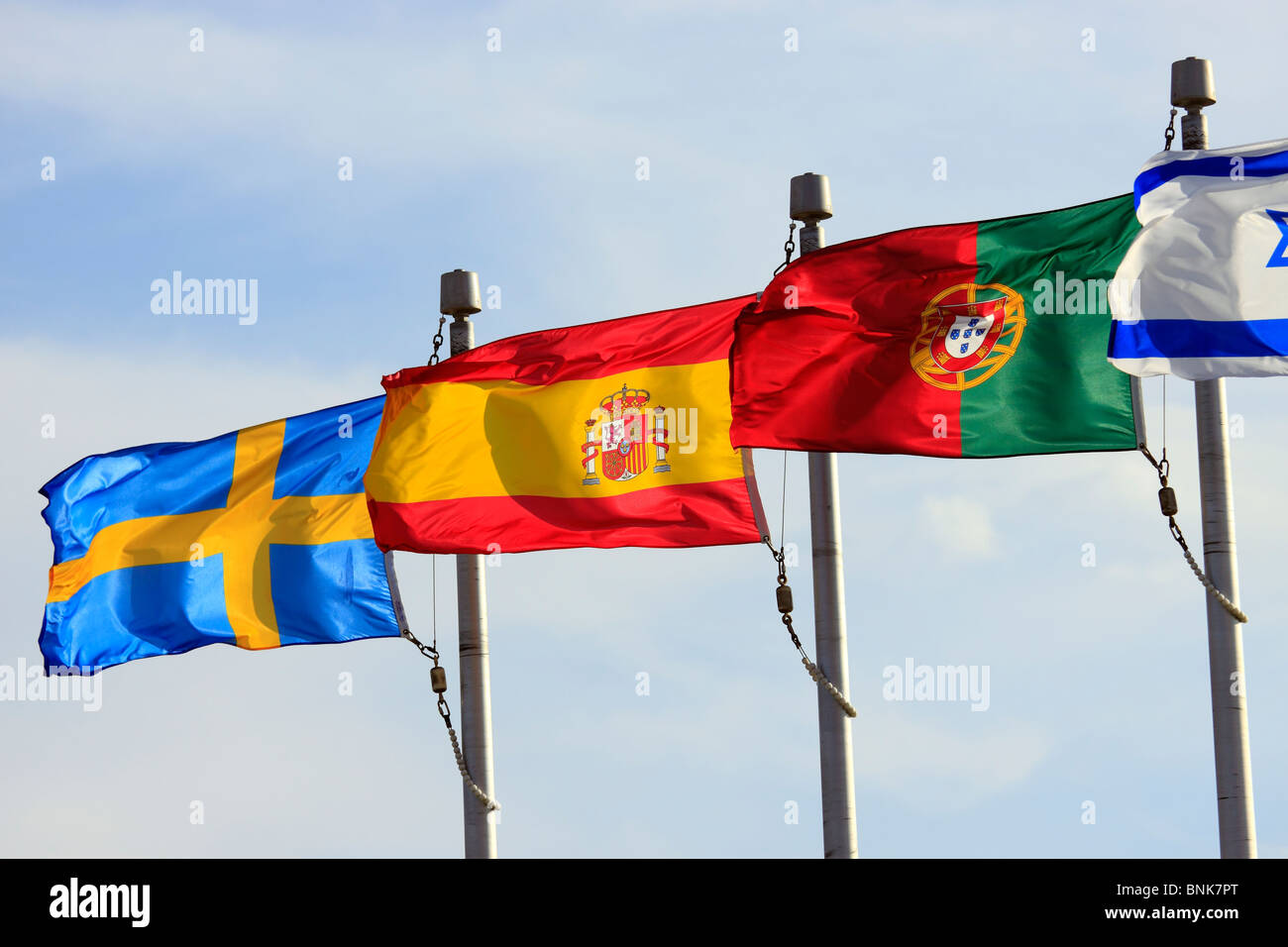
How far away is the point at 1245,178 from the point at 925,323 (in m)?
3.13

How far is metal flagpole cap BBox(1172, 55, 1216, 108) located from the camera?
18688mm

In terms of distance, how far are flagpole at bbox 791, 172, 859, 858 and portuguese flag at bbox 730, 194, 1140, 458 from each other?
433mm

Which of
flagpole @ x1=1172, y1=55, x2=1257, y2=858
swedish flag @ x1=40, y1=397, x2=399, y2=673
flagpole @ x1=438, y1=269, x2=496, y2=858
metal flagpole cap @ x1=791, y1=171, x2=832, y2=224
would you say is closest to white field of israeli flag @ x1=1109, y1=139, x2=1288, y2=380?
flagpole @ x1=1172, y1=55, x2=1257, y2=858

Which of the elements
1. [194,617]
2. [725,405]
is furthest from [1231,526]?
[194,617]

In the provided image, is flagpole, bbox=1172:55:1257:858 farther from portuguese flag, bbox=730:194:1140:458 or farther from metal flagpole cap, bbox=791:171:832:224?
metal flagpole cap, bbox=791:171:832:224

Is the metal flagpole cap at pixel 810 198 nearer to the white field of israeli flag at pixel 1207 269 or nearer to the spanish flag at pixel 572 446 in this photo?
the spanish flag at pixel 572 446

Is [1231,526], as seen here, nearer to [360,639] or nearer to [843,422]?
[843,422]

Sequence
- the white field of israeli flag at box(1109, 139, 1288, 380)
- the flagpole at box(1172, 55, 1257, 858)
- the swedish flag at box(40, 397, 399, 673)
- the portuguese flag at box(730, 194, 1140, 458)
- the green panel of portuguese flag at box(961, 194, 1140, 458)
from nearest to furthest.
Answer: the flagpole at box(1172, 55, 1257, 858)
the white field of israeli flag at box(1109, 139, 1288, 380)
the green panel of portuguese flag at box(961, 194, 1140, 458)
the portuguese flag at box(730, 194, 1140, 458)
the swedish flag at box(40, 397, 399, 673)

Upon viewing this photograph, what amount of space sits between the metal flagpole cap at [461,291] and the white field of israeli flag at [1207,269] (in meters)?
7.36

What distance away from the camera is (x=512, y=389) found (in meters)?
23.2

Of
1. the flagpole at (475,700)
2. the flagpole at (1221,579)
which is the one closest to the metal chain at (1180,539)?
the flagpole at (1221,579)

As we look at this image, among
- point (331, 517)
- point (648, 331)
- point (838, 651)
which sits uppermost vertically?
point (648, 331)

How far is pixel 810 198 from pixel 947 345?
188 centimetres

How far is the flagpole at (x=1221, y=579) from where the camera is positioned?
17062 mm
